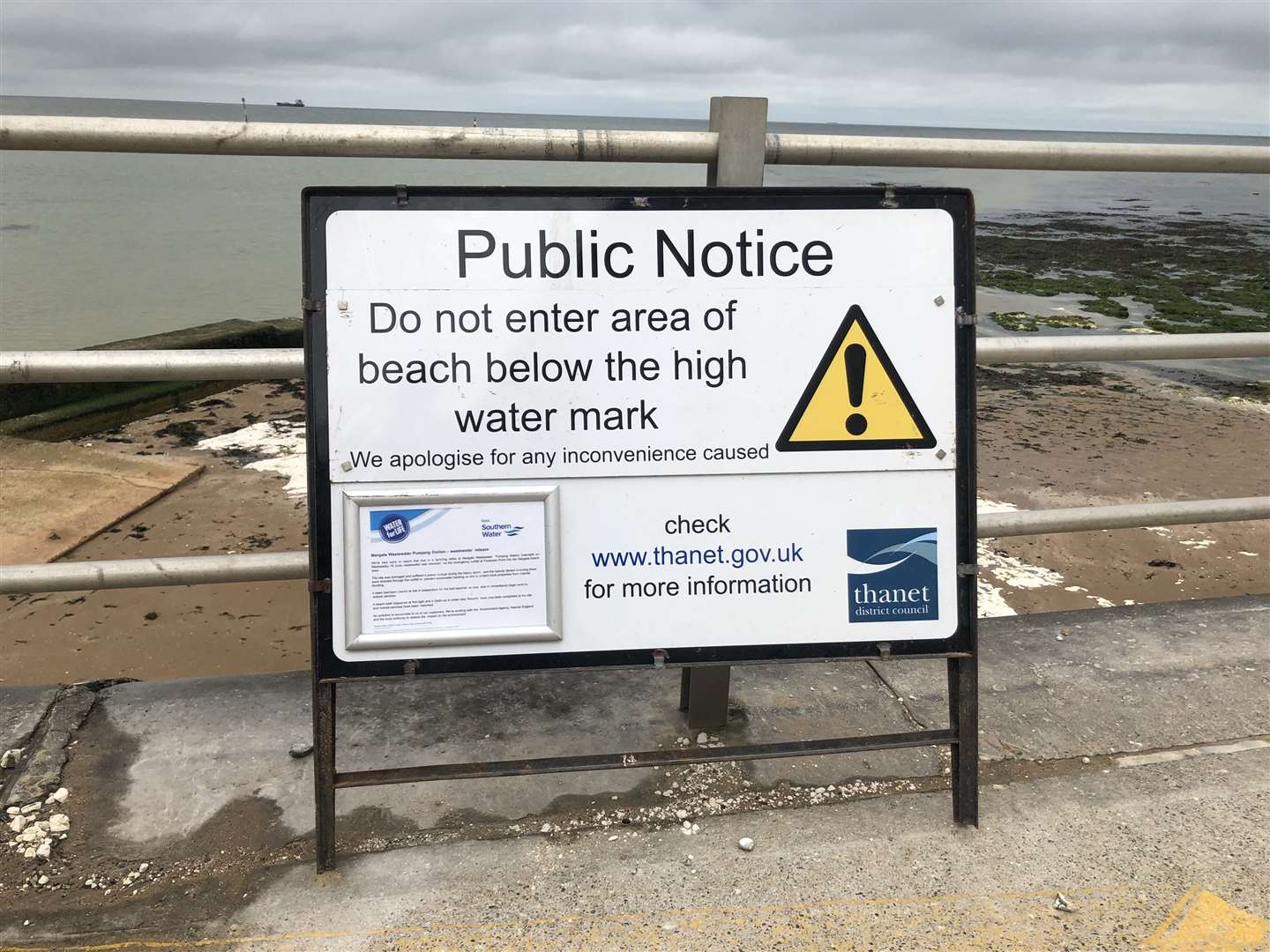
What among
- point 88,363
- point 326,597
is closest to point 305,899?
point 326,597

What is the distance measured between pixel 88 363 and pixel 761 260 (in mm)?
1590

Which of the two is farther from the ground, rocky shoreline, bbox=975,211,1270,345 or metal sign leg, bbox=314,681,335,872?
rocky shoreline, bbox=975,211,1270,345

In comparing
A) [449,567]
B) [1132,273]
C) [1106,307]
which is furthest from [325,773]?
[1132,273]

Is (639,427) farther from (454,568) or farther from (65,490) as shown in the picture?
(65,490)

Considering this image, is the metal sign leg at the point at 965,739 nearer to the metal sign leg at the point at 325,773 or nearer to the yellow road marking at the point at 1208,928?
the yellow road marking at the point at 1208,928

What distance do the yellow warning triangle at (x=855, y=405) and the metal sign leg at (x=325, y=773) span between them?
1.10 meters

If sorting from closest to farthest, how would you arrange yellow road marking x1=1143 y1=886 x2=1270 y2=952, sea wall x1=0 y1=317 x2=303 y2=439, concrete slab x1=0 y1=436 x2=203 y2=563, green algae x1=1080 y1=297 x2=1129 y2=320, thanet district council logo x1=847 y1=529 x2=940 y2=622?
yellow road marking x1=1143 y1=886 x2=1270 y2=952, thanet district council logo x1=847 y1=529 x2=940 y2=622, concrete slab x1=0 y1=436 x2=203 y2=563, sea wall x1=0 y1=317 x2=303 y2=439, green algae x1=1080 y1=297 x2=1129 y2=320

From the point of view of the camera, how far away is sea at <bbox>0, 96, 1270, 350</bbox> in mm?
15617

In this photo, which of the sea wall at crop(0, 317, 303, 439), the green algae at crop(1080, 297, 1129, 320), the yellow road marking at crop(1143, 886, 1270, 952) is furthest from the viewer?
the green algae at crop(1080, 297, 1129, 320)

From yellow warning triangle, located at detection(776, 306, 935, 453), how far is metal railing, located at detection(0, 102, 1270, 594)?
547mm

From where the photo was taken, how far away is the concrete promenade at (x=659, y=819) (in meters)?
2.00

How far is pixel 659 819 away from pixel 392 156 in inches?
66.3

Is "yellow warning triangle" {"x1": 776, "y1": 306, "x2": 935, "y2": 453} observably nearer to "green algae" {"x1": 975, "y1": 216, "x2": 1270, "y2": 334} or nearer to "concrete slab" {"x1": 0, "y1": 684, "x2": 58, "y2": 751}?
"concrete slab" {"x1": 0, "y1": 684, "x2": 58, "y2": 751}

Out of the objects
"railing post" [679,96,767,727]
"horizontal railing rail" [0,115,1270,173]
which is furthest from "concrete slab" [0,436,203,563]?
"railing post" [679,96,767,727]
